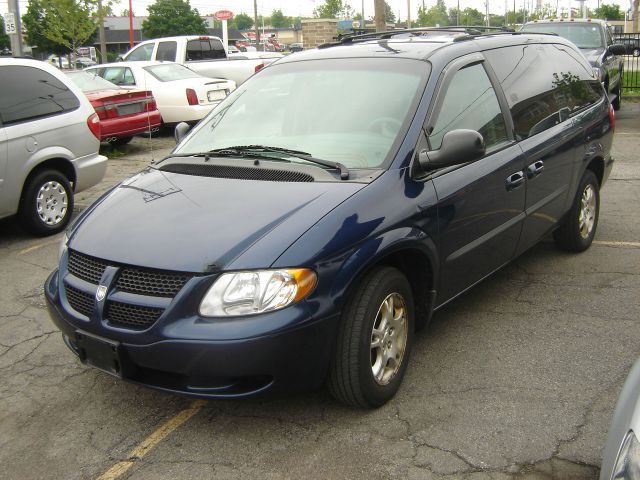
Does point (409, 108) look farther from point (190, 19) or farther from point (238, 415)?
point (190, 19)

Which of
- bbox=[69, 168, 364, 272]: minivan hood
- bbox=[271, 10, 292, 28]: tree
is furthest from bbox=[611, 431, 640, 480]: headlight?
bbox=[271, 10, 292, 28]: tree

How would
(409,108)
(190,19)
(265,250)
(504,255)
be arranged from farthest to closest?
(190,19) → (504,255) → (409,108) → (265,250)

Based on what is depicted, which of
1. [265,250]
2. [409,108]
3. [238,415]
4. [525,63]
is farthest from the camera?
[525,63]

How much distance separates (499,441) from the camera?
328cm

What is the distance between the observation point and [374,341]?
3496 millimetres

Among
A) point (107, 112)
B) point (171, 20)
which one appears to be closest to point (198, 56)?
point (107, 112)

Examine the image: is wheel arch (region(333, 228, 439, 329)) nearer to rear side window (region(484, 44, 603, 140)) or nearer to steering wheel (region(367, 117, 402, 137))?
steering wheel (region(367, 117, 402, 137))

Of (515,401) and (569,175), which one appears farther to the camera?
(569,175)

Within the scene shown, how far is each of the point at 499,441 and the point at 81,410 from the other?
2.09 m

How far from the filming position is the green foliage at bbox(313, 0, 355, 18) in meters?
67.7

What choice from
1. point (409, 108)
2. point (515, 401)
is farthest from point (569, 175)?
point (515, 401)

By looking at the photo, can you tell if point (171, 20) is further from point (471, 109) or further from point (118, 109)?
point (471, 109)

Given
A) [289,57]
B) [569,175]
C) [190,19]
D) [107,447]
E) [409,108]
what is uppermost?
[190,19]

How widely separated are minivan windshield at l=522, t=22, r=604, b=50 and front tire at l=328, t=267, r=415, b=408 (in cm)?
1190
